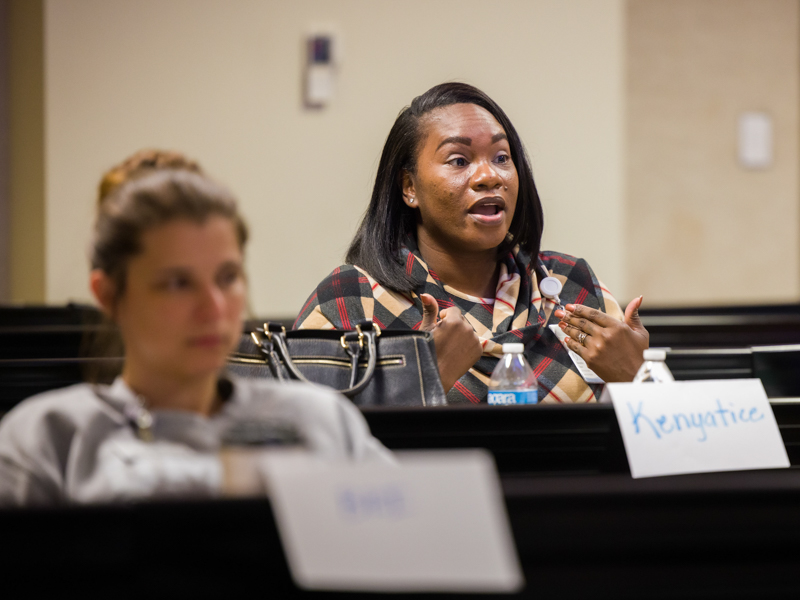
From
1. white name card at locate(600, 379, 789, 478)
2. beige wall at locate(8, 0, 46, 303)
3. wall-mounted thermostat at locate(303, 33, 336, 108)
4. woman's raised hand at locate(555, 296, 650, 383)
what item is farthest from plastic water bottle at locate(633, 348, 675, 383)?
beige wall at locate(8, 0, 46, 303)

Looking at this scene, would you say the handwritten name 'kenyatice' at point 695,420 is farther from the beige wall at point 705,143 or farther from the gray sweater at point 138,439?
the beige wall at point 705,143

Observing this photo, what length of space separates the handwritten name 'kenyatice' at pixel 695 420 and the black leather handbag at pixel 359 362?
1.58 ft

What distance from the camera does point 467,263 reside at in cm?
182

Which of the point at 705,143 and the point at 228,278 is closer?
the point at 228,278

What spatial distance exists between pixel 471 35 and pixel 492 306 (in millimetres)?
2307

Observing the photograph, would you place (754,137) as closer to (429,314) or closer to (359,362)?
(429,314)

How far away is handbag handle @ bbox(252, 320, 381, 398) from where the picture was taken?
1.27 m

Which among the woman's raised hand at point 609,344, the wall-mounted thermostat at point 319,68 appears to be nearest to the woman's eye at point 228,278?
the woman's raised hand at point 609,344

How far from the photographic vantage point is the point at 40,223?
363cm

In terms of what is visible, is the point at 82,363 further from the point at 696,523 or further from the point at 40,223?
the point at 40,223

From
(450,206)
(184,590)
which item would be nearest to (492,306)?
(450,206)

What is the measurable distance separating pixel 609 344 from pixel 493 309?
0.33 m

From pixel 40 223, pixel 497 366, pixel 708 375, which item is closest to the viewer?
pixel 497 366

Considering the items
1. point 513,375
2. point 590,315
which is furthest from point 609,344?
point 513,375
